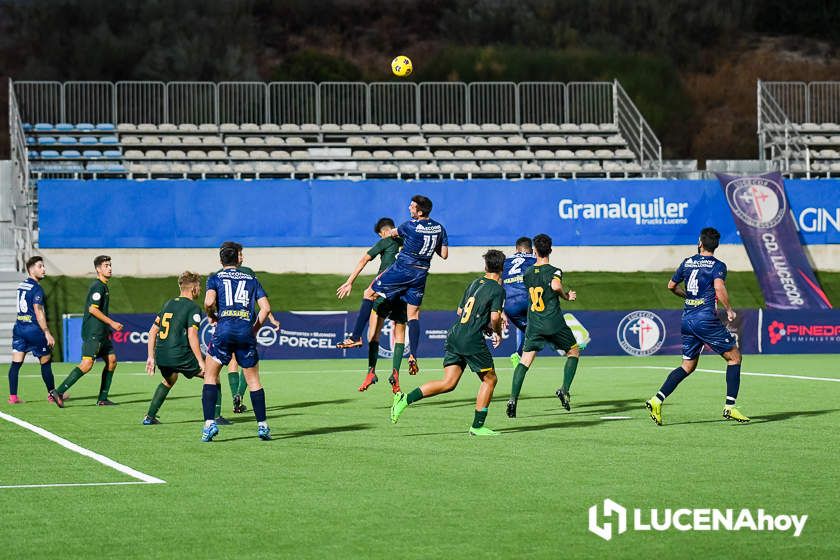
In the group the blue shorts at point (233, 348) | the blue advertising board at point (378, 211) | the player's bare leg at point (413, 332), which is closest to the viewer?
the blue shorts at point (233, 348)

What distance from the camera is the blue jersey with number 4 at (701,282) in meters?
14.4

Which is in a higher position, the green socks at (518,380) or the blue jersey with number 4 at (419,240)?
the blue jersey with number 4 at (419,240)

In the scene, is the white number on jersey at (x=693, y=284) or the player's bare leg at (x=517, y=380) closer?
the white number on jersey at (x=693, y=284)

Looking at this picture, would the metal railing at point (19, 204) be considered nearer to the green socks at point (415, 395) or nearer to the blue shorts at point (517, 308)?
the blue shorts at point (517, 308)

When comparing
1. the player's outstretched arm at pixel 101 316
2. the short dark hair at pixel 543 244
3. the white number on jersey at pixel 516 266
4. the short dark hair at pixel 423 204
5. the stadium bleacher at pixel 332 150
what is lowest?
the player's outstretched arm at pixel 101 316

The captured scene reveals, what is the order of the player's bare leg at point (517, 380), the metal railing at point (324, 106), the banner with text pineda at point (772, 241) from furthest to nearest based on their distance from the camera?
the metal railing at point (324, 106)
the banner with text pineda at point (772, 241)
the player's bare leg at point (517, 380)

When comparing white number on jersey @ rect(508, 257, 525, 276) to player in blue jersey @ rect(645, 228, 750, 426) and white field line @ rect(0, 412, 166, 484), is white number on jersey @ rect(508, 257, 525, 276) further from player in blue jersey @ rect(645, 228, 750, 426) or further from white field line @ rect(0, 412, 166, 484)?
white field line @ rect(0, 412, 166, 484)

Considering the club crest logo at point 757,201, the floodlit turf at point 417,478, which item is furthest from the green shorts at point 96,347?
the club crest logo at point 757,201

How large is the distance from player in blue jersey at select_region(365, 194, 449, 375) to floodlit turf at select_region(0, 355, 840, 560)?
5.12 ft

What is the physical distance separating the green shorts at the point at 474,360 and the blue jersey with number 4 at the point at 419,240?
3085 mm

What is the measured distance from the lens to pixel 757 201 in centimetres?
3722

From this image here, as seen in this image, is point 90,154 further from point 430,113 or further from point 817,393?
point 817,393

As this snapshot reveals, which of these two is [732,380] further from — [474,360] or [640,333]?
[640,333]

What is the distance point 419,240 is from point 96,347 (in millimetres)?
5180
